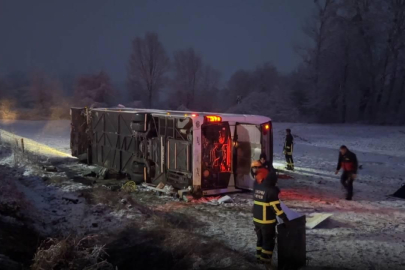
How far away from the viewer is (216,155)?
10625 mm

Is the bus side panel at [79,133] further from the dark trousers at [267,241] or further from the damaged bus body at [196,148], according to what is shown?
the dark trousers at [267,241]

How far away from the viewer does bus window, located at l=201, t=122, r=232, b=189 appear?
34.0ft

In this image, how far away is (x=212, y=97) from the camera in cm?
6228

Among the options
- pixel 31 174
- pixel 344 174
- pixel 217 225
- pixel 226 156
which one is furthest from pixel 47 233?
pixel 344 174

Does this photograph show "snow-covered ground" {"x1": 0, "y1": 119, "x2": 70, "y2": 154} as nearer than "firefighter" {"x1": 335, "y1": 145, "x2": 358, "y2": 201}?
No

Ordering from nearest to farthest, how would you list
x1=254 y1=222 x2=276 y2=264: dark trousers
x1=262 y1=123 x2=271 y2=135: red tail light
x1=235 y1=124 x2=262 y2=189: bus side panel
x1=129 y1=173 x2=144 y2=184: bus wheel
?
x1=254 y1=222 x2=276 y2=264: dark trousers
x1=262 y1=123 x2=271 y2=135: red tail light
x1=235 y1=124 x2=262 y2=189: bus side panel
x1=129 y1=173 x2=144 y2=184: bus wheel

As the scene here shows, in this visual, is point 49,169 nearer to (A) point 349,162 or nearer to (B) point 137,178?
(B) point 137,178

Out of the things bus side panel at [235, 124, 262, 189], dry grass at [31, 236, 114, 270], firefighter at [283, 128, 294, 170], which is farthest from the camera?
firefighter at [283, 128, 294, 170]

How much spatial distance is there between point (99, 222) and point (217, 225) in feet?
7.91

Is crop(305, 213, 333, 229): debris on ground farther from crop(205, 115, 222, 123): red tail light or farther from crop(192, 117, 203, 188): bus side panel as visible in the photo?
crop(205, 115, 222, 123): red tail light

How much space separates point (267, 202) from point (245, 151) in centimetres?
552

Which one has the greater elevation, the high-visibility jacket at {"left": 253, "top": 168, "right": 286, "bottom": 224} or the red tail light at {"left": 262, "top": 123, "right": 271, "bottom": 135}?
the red tail light at {"left": 262, "top": 123, "right": 271, "bottom": 135}

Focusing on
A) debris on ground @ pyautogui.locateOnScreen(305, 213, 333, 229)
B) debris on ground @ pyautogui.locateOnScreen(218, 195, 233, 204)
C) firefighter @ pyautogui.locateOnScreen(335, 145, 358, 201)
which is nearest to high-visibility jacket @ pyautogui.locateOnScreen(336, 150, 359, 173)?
firefighter @ pyautogui.locateOnScreen(335, 145, 358, 201)

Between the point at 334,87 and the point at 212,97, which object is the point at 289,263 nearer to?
the point at 334,87
